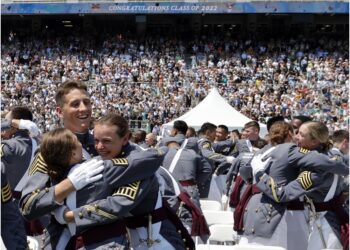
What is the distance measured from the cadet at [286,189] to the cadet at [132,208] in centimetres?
176

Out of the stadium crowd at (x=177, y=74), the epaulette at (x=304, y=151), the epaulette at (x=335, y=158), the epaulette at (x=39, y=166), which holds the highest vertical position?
the stadium crowd at (x=177, y=74)

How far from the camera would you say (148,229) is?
4.68 metres

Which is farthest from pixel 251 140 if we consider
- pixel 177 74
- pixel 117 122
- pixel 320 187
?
pixel 177 74

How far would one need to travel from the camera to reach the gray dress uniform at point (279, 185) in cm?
634

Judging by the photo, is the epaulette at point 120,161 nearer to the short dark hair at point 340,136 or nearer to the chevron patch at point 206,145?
the short dark hair at point 340,136

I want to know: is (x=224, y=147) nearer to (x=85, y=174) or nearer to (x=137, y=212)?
(x=137, y=212)

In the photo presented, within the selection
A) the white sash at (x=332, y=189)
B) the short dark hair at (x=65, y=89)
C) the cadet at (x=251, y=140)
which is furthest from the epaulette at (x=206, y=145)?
the short dark hair at (x=65, y=89)

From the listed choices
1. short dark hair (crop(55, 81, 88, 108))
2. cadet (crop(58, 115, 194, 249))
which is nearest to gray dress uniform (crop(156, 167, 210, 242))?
cadet (crop(58, 115, 194, 249))

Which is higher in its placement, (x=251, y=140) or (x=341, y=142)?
(x=341, y=142)

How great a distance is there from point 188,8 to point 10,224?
127 feet

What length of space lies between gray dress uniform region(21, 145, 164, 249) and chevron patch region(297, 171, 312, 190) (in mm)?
2326

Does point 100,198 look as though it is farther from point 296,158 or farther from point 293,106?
point 293,106

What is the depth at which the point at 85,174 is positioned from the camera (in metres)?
4.12

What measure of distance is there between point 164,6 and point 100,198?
128 ft
